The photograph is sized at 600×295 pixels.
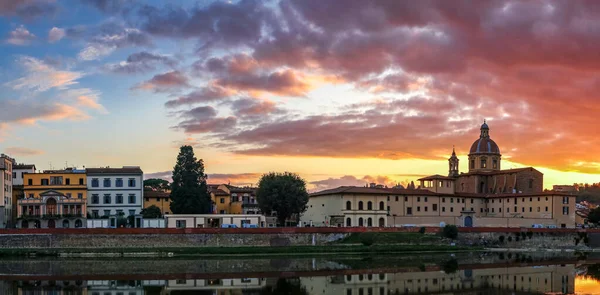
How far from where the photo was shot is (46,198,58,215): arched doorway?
78.4 metres

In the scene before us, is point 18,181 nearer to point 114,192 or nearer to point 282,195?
point 114,192

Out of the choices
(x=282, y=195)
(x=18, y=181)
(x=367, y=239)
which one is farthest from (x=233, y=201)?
(x=367, y=239)

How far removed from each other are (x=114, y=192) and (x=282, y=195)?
20768mm

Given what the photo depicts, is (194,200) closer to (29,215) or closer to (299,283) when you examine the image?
(29,215)

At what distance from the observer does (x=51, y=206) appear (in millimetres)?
78812

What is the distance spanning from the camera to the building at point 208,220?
77.2 m

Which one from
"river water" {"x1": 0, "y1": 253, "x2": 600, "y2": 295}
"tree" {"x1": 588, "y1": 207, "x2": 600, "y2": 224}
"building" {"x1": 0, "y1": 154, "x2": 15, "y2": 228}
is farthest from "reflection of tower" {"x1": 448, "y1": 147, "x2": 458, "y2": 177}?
"building" {"x1": 0, "y1": 154, "x2": 15, "y2": 228}

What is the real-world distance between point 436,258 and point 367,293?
26173 millimetres

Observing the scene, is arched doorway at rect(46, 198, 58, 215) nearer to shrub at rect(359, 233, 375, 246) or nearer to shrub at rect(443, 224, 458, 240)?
shrub at rect(359, 233, 375, 246)

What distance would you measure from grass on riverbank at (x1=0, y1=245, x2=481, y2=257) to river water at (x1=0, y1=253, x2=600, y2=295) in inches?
152

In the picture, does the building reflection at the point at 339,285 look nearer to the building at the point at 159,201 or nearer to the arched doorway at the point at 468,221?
the arched doorway at the point at 468,221

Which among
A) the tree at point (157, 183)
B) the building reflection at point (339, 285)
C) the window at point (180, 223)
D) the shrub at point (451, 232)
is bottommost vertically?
the building reflection at point (339, 285)

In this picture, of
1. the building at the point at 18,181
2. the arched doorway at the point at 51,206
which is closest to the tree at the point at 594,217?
the arched doorway at the point at 51,206

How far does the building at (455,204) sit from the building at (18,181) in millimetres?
36373
